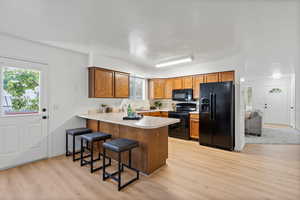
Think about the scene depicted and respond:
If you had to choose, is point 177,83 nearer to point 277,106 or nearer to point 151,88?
point 151,88

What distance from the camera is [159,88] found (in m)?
5.68

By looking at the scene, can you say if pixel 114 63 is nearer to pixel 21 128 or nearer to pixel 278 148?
pixel 21 128

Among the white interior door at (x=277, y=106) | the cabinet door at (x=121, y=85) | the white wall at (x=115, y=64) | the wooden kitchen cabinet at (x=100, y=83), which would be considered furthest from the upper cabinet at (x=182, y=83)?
the white interior door at (x=277, y=106)

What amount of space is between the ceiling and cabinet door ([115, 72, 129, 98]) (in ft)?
3.23

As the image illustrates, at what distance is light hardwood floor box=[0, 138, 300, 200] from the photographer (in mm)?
1977

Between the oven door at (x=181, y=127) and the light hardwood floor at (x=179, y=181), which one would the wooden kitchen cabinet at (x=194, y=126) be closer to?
the oven door at (x=181, y=127)

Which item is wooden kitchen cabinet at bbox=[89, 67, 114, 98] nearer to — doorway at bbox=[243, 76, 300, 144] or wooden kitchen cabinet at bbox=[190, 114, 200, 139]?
wooden kitchen cabinet at bbox=[190, 114, 200, 139]

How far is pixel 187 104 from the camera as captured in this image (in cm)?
525

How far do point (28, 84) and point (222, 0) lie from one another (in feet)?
12.1

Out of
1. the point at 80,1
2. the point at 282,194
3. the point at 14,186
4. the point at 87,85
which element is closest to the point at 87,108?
the point at 87,85

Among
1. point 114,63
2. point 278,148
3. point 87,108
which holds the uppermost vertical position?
point 114,63

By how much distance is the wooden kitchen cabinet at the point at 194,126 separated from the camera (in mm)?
4438

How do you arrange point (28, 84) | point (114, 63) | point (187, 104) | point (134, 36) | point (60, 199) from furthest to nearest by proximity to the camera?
point (187, 104)
point (114, 63)
point (28, 84)
point (134, 36)
point (60, 199)

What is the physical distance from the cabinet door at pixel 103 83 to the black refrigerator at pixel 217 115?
2584mm
